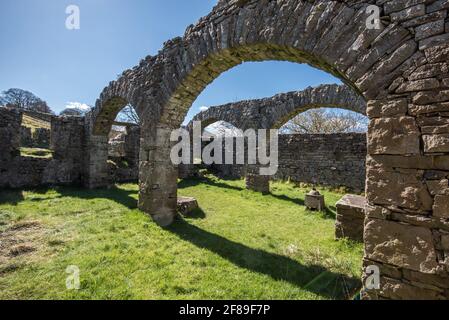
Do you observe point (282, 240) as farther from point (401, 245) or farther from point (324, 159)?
point (324, 159)

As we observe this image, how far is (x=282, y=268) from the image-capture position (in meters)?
3.93

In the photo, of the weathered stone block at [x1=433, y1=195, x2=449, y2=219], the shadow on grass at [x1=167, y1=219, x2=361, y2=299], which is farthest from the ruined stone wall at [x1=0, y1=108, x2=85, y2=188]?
the weathered stone block at [x1=433, y1=195, x2=449, y2=219]

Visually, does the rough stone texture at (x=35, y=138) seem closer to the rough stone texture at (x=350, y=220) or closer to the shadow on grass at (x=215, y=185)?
the shadow on grass at (x=215, y=185)

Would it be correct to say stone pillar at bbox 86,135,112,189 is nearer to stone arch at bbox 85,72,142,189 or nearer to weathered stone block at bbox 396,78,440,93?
stone arch at bbox 85,72,142,189

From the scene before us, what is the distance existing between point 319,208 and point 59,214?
721 cm

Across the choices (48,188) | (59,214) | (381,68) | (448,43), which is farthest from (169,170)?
(48,188)

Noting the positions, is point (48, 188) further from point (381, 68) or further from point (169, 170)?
point (381, 68)

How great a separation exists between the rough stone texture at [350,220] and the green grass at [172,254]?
217mm

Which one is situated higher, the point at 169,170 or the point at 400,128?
the point at 400,128

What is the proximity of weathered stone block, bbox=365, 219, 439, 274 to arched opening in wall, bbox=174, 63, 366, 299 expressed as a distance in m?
0.97

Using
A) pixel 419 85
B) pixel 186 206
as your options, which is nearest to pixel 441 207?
pixel 419 85

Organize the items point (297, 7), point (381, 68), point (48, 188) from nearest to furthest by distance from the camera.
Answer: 1. point (381, 68)
2. point (297, 7)
3. point (48, 188)

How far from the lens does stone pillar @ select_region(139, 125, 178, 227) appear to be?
607 centimetres
